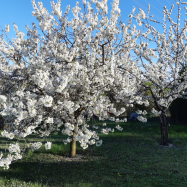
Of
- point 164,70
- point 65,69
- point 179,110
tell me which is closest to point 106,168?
point 65,69

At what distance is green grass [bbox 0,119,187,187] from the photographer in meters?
5.49

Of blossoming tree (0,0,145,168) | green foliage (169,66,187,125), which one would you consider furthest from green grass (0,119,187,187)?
green foliage (169,66,187,125)

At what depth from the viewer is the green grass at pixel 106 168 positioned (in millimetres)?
5492

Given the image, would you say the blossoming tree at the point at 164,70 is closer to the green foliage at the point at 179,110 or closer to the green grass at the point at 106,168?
the green grass at the point at 106,168

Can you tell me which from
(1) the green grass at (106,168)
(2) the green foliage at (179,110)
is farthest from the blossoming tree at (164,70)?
(2) the green foliage at (179,110)

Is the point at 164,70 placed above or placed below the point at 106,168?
above

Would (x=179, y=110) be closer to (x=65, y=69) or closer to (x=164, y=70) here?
(x=164, y=70)

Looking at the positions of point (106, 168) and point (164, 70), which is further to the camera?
point (164, 70)

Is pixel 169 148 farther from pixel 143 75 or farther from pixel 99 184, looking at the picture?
pixel 99 184

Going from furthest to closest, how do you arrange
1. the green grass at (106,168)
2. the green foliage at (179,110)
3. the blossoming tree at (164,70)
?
the green foliage at (179,110) < the blossoming tree at (164,70) < the green grass at (106,168)

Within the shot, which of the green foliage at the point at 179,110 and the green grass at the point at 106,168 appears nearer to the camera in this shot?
the green grass at the point at 106,168

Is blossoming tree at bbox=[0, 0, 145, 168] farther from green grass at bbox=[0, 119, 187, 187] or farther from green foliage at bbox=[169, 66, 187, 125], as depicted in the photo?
green foliage at bbox=[169, 66, 187, 125]

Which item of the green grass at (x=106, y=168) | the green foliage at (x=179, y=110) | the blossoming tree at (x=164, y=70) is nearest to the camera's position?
the green grass at (x=106, y=168)

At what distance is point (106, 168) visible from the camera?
6859 millimetres
